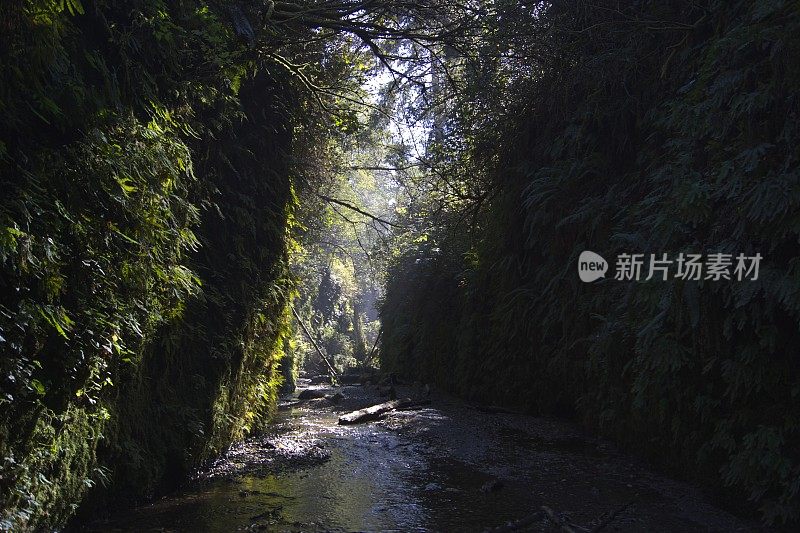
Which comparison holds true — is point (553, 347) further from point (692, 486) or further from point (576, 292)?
point (692, 486)

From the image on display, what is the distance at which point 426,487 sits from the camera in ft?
19.0

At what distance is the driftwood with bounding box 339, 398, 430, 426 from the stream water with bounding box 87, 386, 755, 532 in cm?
103

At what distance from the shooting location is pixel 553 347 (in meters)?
8.88

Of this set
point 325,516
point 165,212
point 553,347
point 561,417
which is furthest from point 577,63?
point 325,516

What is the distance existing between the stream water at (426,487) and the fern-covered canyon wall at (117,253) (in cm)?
52

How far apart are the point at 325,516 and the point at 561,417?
5516 millimetres

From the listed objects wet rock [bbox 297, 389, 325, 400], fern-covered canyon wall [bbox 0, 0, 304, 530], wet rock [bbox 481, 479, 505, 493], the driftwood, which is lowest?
wet rock [bbox 297, 389, 325, 400]

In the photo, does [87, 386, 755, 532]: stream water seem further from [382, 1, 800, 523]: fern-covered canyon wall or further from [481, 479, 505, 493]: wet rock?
[382, 1, 800, 523]: fern-covered canyon wall

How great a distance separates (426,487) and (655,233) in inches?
139

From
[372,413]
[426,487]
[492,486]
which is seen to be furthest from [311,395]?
[492,486]

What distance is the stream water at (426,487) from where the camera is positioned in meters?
4.67

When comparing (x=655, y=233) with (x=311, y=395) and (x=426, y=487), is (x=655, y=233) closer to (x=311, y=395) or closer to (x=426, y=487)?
(x=426, y=487)

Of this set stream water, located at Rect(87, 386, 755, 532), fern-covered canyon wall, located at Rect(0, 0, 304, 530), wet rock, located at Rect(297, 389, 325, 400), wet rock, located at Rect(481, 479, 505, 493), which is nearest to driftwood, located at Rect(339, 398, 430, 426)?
stream water, located at Rect(87, 386, 755, 532)

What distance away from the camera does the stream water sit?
4.67 m
